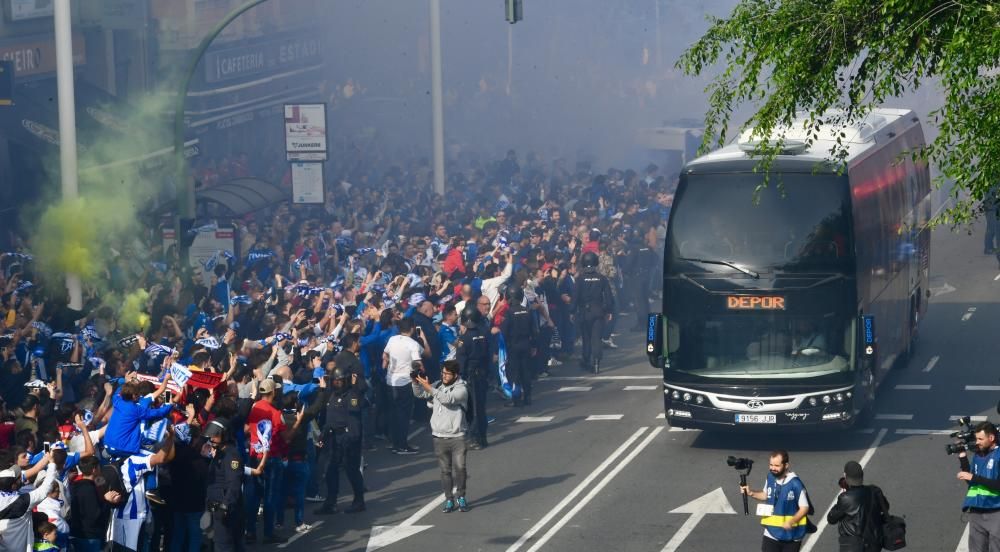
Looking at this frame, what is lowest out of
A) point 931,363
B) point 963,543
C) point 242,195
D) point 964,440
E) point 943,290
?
point 963,543

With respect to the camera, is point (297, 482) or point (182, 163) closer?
point (297, 482)

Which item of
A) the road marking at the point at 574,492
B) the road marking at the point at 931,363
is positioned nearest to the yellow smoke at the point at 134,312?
the road marking at the point at 574,492

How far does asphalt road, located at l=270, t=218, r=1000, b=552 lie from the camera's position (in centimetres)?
1633

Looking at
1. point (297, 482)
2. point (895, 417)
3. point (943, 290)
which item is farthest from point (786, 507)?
point (943, 290)

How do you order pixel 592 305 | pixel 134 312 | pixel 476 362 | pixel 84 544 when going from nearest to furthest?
pixel 84 544
pixel 476 362
pixel 134 312
pixel 592 305

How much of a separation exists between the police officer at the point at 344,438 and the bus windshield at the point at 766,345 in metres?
4.61

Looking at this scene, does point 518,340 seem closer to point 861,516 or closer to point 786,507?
point 786,507

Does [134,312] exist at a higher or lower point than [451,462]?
higher

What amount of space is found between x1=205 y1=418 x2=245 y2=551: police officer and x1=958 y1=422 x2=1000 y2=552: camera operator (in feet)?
20.8

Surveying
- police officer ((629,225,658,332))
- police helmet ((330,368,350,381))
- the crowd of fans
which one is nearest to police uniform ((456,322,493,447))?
the crowd of fans

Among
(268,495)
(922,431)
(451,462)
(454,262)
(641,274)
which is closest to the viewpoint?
(268,495)

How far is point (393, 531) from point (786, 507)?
4683 millimetres

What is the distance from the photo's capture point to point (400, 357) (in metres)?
20.3

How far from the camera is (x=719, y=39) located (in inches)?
607
